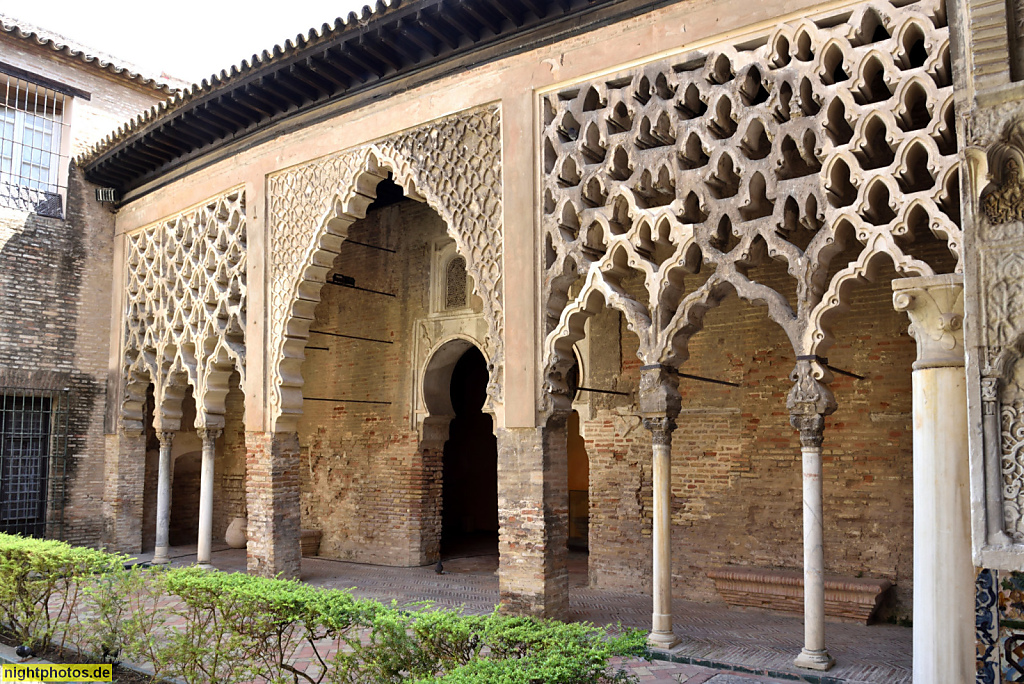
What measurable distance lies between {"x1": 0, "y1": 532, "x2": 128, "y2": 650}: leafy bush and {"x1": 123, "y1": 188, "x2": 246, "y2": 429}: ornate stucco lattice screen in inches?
157

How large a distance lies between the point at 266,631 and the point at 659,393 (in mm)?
3848

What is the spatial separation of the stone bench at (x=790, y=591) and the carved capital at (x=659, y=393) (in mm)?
2637

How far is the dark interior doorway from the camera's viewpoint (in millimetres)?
15742

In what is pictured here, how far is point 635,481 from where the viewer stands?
10406mm

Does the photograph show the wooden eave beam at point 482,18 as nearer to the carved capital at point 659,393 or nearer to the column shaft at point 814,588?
the carved capital at point 659,393

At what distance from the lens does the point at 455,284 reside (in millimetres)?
12805

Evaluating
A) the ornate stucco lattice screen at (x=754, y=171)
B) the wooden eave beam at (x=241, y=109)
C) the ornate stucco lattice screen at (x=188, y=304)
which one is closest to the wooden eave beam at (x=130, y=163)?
the ornate stucco lattice screen at (x=188, y=304)

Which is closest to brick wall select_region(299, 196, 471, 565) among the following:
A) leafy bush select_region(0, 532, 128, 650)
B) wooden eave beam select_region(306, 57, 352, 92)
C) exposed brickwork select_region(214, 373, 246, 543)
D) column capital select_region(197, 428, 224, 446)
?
exposed brickwork select_region(214, 373, 246, 543)

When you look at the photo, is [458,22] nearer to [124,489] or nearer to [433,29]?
[433,29]

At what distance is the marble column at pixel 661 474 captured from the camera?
7301 millimetres

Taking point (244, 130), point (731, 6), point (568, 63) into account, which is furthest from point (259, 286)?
point (731, 6)

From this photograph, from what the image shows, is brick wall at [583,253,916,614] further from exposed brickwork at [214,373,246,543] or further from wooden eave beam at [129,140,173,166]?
exposed brickwork at [214,373,246,543]

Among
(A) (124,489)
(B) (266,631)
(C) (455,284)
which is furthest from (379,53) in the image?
(A) (124,489)

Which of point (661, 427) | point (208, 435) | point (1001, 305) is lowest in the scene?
point (208, 435)
